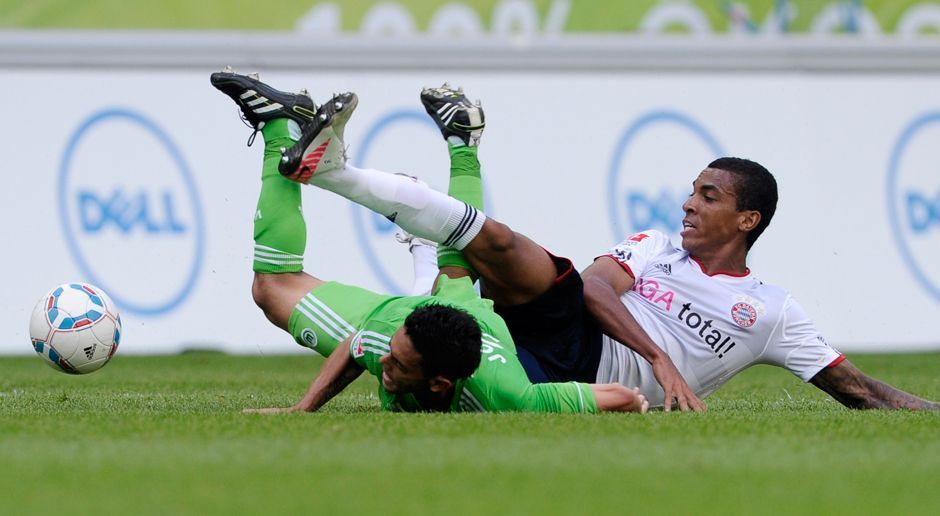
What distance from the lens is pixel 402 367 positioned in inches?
221

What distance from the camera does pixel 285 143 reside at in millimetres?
6645

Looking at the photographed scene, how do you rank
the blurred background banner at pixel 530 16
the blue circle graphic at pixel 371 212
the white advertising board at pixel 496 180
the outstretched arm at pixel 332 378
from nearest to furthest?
the outstretched arm at pixel 332 378
the white advertising board at pixel 496 180
the blue circle graphic at pixel 371 212
the blurred background banner at pixel 530 16

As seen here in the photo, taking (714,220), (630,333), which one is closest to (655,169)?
(714,220)

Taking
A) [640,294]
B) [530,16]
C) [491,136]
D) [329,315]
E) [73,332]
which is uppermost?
[530,16]

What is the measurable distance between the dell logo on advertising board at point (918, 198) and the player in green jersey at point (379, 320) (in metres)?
6.71

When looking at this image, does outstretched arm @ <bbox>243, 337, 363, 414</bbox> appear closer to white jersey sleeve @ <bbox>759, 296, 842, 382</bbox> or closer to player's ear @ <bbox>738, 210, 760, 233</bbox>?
white jersey sleeve @ <bbox>759, 296, 842, 382</bbox>

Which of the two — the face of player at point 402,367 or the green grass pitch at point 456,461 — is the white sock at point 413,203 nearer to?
the face of player at point 402,367

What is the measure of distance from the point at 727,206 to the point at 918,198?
5789mm

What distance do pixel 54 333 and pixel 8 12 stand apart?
588 centimetres

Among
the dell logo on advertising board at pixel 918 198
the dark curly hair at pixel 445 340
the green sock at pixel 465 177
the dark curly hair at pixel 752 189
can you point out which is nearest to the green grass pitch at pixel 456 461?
the dark curly hair at pixel 445 340

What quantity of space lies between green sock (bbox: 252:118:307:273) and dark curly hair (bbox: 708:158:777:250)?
211cm

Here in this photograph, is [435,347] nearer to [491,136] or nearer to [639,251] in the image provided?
[639,251]

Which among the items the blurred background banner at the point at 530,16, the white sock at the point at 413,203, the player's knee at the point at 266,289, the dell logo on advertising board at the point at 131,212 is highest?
the blurred background banner at the point at 530,16

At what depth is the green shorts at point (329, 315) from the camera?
255 inches
